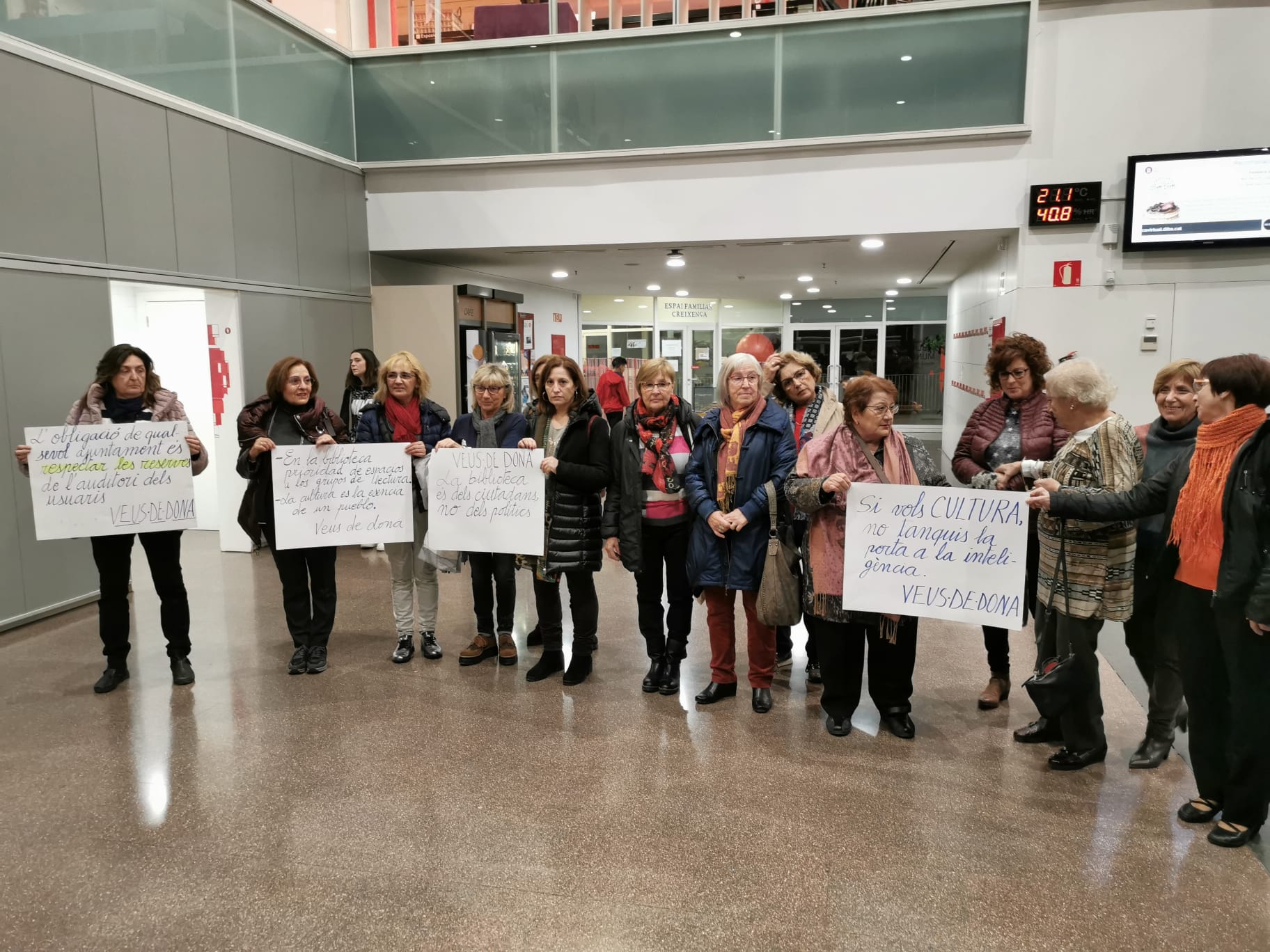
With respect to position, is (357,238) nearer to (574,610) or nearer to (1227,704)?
(574,610)

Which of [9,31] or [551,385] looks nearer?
[551,385]

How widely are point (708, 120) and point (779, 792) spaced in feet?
20.7

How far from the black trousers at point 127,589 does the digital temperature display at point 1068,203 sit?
22.1 feet

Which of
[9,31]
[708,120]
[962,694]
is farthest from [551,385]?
[708,120]

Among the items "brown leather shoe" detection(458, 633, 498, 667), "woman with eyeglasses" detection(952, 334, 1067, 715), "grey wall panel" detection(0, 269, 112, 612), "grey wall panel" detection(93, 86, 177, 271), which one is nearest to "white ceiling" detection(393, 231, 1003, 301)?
"grey wall panel" detection(93, 86, 177, 271)

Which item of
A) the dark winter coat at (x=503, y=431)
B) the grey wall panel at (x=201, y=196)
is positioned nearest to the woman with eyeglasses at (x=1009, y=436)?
the dark winter coat at (x=503, y=431)

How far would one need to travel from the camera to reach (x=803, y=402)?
13.5 ft

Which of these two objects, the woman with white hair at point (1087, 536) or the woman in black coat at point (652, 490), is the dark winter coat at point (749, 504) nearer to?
the woman in black coat at point (652, 490)

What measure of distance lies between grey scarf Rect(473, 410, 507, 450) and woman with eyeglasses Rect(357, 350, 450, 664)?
204 mm

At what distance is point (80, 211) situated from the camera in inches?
208

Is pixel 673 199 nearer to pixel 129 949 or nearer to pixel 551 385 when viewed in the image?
pixel 551 385

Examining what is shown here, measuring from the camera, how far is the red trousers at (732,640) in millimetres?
3707

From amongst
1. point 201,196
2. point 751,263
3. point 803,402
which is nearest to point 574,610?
point 803,402

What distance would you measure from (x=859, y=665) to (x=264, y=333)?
19.1 ft
